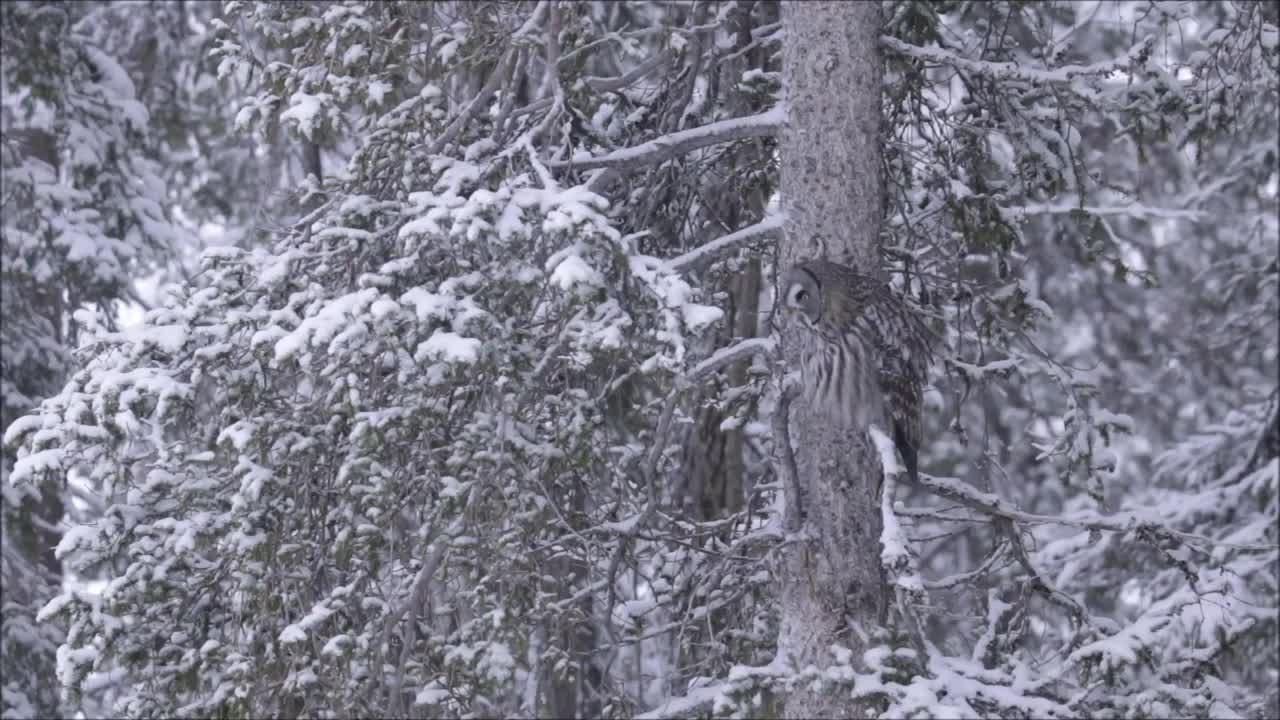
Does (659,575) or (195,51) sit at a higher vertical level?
Result: (195,51)

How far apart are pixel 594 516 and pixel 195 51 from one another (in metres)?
9.16

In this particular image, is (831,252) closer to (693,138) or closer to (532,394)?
(693,138)

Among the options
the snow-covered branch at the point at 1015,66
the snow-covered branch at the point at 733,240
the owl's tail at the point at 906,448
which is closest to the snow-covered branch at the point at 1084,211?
the snow-covered branch at the point at 1015,66

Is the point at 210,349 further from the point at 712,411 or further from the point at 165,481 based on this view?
the point at 712,411

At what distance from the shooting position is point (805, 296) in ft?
19.7

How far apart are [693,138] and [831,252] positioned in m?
0.82

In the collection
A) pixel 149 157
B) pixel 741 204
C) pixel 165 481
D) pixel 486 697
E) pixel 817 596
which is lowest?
pixel 486 697

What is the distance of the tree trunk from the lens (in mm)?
6371

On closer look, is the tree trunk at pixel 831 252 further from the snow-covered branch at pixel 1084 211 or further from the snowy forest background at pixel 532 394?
the snow-covered branch at pixel 1084 211

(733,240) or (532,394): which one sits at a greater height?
(733,240)

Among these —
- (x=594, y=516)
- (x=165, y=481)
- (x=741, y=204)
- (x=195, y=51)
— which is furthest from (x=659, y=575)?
(x=195, y=51)

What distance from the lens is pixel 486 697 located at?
693cm

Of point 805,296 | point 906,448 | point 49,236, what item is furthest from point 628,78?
point 49,236

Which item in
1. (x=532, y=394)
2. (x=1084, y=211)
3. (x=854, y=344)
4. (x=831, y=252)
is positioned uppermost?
(x=1084, y=211)
